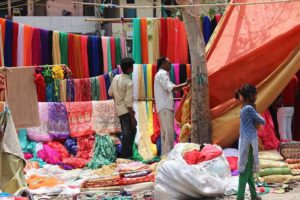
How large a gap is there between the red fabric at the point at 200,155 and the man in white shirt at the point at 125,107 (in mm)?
2548

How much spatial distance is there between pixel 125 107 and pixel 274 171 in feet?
9.97

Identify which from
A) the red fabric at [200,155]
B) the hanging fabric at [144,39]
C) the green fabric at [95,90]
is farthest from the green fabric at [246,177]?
the green fabric at [95,90]

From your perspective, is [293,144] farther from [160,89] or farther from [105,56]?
[105,56]

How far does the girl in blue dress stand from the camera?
592cm

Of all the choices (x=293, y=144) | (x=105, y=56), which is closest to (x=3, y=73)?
(x=293, y=144)

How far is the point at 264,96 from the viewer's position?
26.7 ft

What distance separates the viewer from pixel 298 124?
9.38m

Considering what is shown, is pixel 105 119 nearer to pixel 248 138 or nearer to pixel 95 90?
pixel 95 90

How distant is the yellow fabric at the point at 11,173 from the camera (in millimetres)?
5602

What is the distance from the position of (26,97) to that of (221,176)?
8.98 ft

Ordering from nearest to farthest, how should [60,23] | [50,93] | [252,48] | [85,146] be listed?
[252,48] → [85,146] → [50,93] → [60,23]

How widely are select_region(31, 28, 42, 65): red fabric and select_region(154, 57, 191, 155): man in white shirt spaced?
3007 mm

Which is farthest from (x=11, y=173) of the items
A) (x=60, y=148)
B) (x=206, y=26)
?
(x=206, y=26)

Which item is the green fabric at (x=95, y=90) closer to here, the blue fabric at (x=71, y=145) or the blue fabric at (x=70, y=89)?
the blue fabric at (x=70, y=89)
